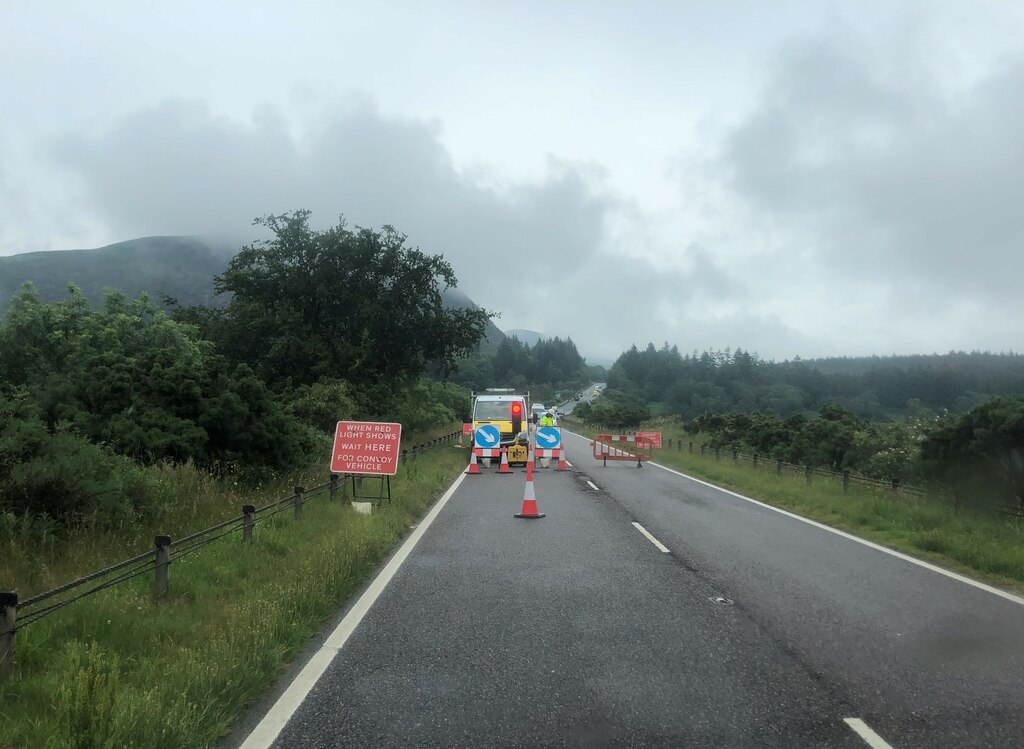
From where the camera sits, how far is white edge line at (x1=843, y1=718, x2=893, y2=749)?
4.17 metres

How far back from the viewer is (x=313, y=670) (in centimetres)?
540

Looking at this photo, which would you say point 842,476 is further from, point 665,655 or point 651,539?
point 665,655

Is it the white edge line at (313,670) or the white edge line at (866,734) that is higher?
the white edge line at (866,734)

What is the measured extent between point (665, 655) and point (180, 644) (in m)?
3.70

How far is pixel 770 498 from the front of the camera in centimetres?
1847

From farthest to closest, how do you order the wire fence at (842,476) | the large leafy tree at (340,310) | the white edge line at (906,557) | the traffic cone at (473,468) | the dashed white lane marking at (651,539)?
the large leafy tree at (340,310), the traffic cone at (473,468), the wire fence at (842,476), the dashed white lane marking at (651,539), the white edge line at (906,557)

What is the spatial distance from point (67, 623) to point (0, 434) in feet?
14.2

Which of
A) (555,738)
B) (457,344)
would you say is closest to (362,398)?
(457,344)

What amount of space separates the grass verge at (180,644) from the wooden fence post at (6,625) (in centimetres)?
12

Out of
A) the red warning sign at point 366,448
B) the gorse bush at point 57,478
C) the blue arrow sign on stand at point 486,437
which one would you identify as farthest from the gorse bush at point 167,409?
the blue arrow sign on stand at point 486,437

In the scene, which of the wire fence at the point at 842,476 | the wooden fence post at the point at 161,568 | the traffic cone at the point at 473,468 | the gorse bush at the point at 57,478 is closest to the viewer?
the wooden fence post at the point at 161,568

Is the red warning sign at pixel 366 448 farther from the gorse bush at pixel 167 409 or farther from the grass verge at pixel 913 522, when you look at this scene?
the grass verge at pixel 913 522

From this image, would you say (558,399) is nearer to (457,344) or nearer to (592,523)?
(457,344)

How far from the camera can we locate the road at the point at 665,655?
173 inches
